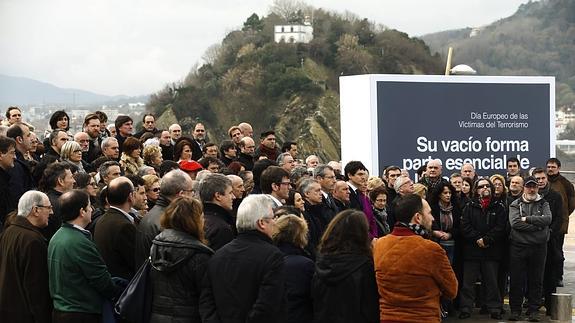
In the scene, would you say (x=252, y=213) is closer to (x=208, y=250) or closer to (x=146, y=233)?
(x=208, y=250)

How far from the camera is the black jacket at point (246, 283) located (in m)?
6.38

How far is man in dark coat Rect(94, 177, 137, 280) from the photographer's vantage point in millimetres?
7602

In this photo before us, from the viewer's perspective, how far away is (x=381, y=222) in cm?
1115

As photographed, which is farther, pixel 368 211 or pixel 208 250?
pixel 368 211

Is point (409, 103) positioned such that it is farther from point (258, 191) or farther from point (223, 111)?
point (223, 111)

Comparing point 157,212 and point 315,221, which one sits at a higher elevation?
point 157,212

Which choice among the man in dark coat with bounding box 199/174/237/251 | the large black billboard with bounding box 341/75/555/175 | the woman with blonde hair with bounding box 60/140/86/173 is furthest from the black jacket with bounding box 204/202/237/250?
the large black billboard with bounding box 341/75/555/175

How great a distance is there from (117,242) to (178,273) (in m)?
1.06

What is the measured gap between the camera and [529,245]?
12.4 m

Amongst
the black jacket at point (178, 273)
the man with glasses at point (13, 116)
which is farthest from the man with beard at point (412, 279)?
the man with glasses at point (13, 116)

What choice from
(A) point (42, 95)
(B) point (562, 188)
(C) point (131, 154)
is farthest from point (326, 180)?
(A) point (42, 95)

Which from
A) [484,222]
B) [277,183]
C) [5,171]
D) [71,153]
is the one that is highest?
[71,153]

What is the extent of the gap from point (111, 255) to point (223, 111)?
117m

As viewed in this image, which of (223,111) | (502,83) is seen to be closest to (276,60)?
(223,111)
